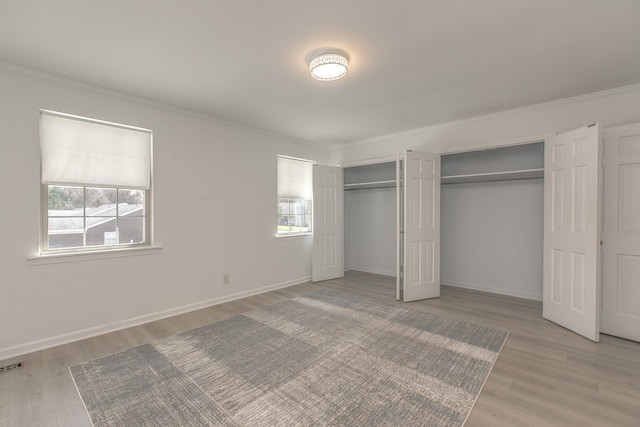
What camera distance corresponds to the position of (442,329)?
10.5 ft

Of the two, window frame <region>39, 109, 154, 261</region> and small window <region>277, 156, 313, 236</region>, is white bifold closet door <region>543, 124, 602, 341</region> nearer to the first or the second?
small window <region>277, 156, 313, 236</region>

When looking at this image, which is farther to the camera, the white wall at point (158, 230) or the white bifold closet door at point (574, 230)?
the white bifold closet door at point (574, 230)

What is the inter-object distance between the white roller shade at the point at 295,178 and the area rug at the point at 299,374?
2449 millimetres

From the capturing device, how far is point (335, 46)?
7.75ft

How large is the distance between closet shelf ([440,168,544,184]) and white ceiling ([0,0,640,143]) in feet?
2.94

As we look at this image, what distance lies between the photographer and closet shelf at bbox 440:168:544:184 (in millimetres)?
3872

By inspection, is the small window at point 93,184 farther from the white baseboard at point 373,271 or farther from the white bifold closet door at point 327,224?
the white baseboard at point 373,271

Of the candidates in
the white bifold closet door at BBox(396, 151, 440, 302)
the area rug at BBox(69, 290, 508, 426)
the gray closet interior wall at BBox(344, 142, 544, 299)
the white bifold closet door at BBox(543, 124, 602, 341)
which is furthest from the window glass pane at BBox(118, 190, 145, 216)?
the white bifold closet door at BBox(543, 124, 602, 341)

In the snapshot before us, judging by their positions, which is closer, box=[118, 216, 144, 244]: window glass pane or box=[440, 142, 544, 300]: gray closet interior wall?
box=[118, 216, 144, 244]: window glass pane

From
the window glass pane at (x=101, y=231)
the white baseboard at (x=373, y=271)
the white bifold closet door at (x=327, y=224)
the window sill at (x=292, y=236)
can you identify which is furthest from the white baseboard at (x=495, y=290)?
the window glass pane at (x=101, y=231)

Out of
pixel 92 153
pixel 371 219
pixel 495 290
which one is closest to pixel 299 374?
pixel 92 153

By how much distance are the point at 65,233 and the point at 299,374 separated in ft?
9.14

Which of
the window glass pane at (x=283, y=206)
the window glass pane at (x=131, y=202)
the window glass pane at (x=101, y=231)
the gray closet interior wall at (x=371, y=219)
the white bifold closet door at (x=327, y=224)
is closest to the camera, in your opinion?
the window glass pane at (x=101, y=231)

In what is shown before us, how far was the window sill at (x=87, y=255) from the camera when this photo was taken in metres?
2.78
